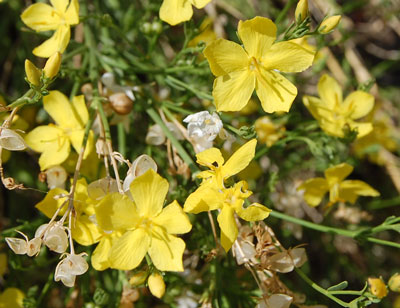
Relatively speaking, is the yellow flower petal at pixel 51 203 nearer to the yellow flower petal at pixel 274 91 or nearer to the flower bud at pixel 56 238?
the flower bud at pixel 56 238

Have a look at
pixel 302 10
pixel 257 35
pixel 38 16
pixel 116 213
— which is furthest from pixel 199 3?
pixel 116 213

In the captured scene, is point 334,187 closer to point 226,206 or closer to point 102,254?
point 226,206

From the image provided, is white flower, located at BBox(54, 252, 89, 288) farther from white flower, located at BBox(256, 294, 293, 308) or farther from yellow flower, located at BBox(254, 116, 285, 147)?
yellow flower, located at BBox(254, 116, 285, 147)

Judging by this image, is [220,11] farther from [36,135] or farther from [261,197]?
[36,135]

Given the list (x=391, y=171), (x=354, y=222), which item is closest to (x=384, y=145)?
(x=391, y=171)

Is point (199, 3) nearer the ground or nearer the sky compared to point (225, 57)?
nearer the sky

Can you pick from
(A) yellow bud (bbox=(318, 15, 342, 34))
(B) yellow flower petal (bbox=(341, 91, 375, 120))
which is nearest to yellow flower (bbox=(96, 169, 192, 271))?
(A) yellow bud (bbox=(318, 15, 342, 34))

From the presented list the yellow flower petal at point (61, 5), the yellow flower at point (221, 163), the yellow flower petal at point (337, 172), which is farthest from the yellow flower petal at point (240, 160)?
the yellow flower petal at point (61, 5)
